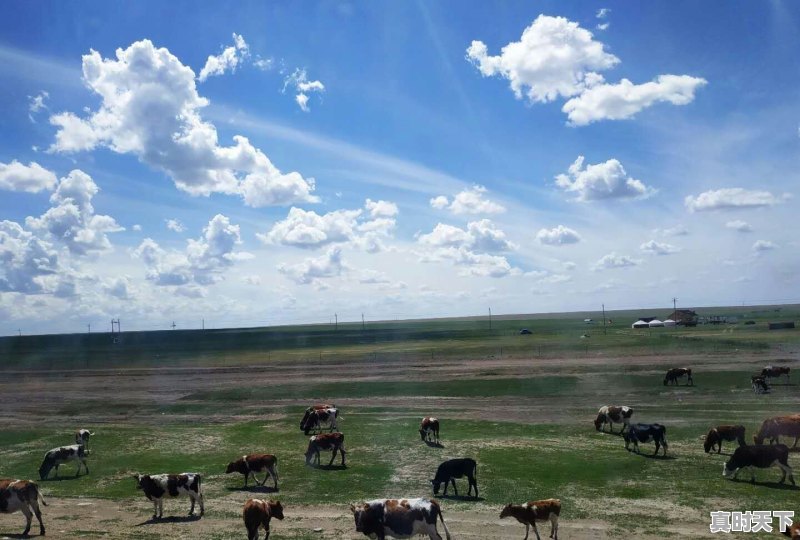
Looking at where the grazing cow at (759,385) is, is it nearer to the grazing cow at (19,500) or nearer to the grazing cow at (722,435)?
the grazing cow at (722,435)

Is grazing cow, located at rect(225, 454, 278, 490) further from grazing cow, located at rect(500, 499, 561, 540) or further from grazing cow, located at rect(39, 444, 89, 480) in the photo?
→ grazing cow, located at rect(500, 499, 561, 540)

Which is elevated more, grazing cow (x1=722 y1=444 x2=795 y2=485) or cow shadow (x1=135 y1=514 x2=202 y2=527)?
grazing cow (x1=722 y1=444 x2=795 y2=485)

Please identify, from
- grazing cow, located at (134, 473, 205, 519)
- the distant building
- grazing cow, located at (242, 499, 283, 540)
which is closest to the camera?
grazing cow, located at (242, 499, 283, 540)

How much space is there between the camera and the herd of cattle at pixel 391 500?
53.7 feet

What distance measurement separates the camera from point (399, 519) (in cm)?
1627

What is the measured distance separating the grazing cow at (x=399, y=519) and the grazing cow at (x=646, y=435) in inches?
647

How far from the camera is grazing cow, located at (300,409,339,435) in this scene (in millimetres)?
36250

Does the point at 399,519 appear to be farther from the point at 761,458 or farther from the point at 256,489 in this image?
the point at 761,458

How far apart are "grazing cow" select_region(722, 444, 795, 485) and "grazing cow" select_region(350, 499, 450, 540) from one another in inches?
559

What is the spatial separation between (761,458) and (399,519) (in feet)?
51.5

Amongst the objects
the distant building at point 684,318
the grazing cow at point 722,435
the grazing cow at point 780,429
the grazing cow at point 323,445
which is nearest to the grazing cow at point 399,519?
the grazing cow at point 323,445

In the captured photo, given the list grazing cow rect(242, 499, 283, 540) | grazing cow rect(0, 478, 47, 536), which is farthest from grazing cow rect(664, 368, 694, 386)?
grazing cow rect(0, 478, 47, 536)

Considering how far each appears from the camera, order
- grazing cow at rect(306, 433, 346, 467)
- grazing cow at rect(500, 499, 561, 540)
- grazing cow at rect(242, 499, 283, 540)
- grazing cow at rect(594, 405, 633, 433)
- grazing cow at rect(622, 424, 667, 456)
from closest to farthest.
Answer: grazing cow at rect(242, 499, 283, 540), grazing cow at rect(500, 499, 561, 540), grazing cow at rect(306, 433, 346, 467), grazing cow at rect(622, 424, 667, 456), grazing cow at rect(594, 405, 633, 433)

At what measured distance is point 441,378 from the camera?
6519 cm
